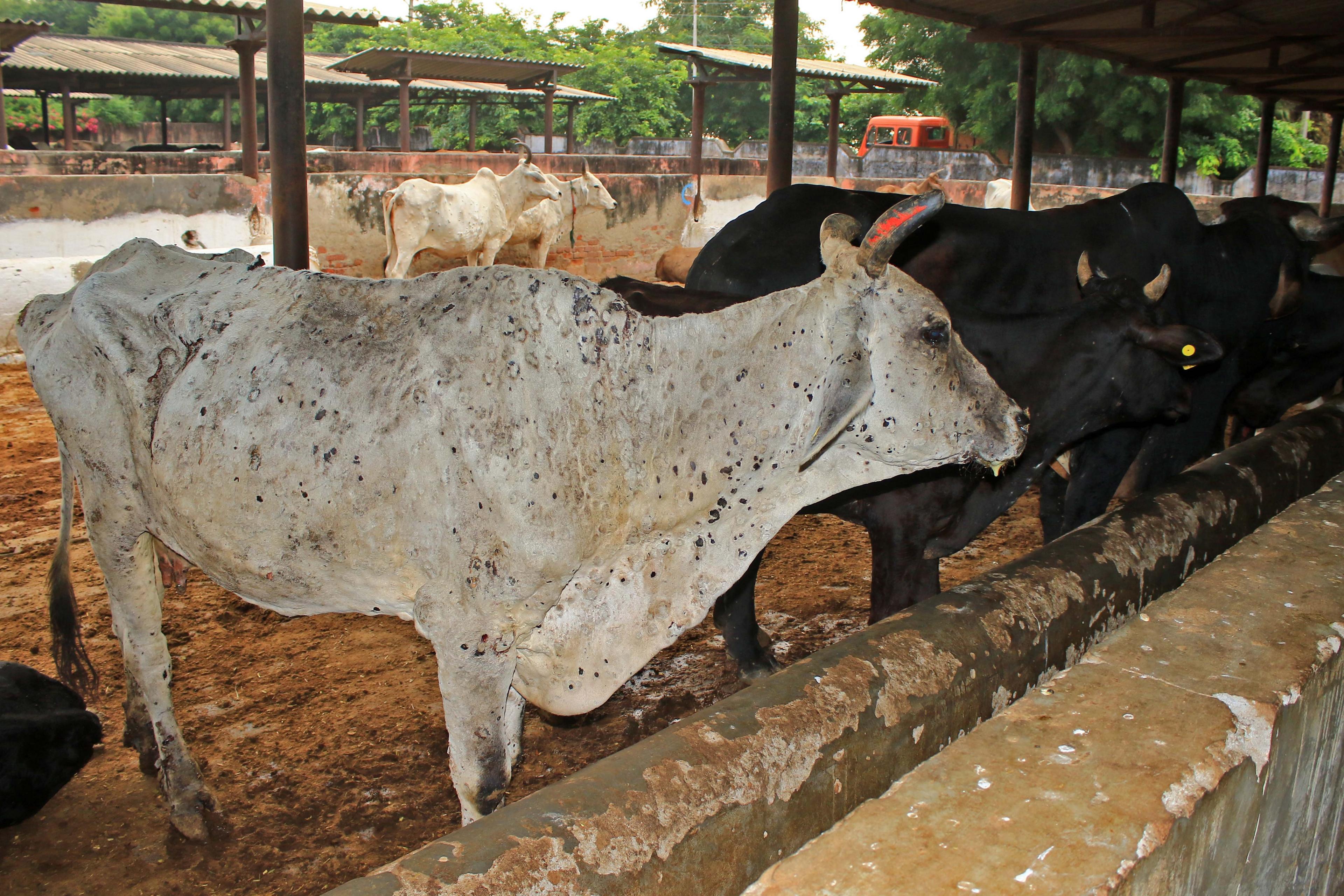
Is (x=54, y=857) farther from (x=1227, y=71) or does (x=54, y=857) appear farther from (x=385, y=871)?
(x=1227, y=71)

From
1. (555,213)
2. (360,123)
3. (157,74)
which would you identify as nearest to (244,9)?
(555,213)

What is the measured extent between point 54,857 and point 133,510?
2.86 ft

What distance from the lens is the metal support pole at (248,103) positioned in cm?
951

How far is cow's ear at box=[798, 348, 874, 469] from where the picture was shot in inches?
93.6

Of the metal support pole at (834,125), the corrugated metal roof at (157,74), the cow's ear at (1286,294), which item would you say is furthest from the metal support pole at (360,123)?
the cow's ear at (1286,294)

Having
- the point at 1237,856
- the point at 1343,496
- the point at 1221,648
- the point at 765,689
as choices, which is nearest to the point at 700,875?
the point at 765,689

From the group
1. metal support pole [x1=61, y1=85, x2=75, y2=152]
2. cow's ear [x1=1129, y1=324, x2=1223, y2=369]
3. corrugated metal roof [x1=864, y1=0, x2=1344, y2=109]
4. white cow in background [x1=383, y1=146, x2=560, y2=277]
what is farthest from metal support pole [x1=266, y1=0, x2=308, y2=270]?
metal support pole [x1=61, y1=85, x2=75, y2=152]

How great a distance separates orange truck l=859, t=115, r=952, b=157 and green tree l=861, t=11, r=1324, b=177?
3.65 feet

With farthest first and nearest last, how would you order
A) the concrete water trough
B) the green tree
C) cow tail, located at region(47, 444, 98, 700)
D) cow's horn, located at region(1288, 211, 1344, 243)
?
the green tree < cow's horn, located at region(1288, 211, 1344, 243) < cow tail, located at region(47, 444, 98, 700) < the concrete water trough

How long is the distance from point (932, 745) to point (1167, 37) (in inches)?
293

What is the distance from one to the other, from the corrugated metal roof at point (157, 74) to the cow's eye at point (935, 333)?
20.2 metres

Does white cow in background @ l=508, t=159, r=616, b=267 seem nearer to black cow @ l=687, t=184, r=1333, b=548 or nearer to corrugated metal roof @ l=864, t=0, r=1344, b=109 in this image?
corrugated metal roof @ l=864, t=0, r=1344, b=109

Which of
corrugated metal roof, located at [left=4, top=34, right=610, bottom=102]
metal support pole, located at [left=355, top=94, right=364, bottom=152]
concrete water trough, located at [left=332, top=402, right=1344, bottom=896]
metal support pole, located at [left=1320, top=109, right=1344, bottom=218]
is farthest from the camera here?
metal support pole, located at [left=355, top=94, right=364, bottom=152]

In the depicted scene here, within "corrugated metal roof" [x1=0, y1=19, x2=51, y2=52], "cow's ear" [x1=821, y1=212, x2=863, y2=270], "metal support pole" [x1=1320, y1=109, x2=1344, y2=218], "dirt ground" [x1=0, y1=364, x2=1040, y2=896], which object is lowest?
"dirt ground" [x1=0, y1=364, x2=1040, y2=896]
